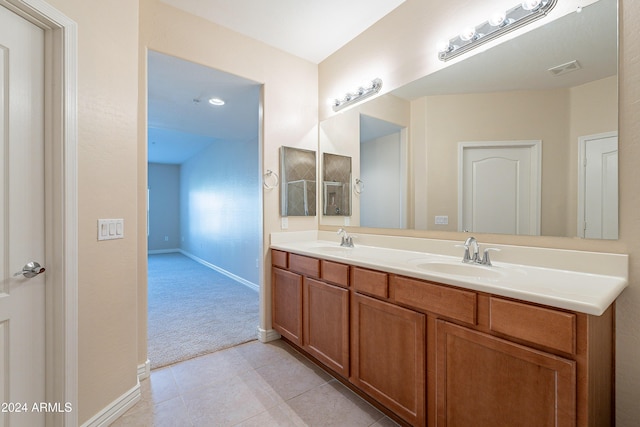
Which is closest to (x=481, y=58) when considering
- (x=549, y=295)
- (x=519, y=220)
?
(x=519, y=220)

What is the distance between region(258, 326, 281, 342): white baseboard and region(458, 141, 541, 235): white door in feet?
6.01

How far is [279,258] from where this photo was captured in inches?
93.9

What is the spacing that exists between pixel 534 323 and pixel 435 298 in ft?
1.19

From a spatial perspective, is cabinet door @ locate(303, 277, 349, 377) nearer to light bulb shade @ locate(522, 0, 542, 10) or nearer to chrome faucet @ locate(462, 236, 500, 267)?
chrome faucet @ locate(462, 236, 500, 267)

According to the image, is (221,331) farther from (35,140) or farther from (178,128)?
(178,128)

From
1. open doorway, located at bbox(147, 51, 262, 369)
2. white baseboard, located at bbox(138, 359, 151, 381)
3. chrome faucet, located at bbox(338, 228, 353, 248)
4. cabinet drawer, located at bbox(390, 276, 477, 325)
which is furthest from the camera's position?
open doorway, located at bbox(147, 51, 262, 369)

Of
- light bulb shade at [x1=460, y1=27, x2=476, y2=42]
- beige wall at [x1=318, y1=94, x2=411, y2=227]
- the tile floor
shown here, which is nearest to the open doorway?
the tile floor

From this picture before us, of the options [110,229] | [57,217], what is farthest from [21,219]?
[110,229]

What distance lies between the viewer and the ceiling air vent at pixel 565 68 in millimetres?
1334

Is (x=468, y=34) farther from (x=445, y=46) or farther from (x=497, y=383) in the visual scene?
(x=497, y=383)

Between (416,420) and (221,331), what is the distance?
78.4 inches

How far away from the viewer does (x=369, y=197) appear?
236 cm

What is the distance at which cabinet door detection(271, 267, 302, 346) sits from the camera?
2150mm

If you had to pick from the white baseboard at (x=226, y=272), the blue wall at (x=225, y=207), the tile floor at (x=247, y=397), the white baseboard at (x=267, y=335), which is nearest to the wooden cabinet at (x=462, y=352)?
the tile floor at (x=247, y=397)
